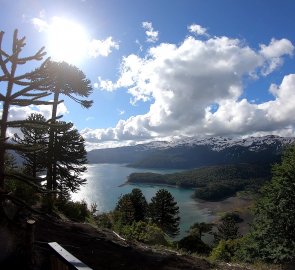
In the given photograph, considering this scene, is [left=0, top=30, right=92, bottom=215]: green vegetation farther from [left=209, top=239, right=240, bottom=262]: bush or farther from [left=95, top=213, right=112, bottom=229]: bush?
[left=209, top=239, right=240, bottom=262]: bush

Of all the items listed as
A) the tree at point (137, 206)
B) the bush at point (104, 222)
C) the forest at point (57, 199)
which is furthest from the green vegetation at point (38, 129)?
the tree at point (137, 206)

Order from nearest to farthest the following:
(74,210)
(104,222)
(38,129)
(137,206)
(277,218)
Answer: (38,129), (277,218), (74,210), (104,222), (137,206)

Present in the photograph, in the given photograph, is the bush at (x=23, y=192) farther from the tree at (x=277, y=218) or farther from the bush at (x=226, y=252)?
the tree at (x=277, y=218)

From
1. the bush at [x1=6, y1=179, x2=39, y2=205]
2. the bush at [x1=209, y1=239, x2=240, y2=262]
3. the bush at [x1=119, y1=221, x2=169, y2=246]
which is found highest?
the bush at [x1=6, y1=179, x2=39, y2=205]

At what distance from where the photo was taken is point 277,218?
22.8 m

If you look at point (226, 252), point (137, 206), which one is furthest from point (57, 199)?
point (137, 206)

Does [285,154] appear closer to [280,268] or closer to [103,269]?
[280,268]

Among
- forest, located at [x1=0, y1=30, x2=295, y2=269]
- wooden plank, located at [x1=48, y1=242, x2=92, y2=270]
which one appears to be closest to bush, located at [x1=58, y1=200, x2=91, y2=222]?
forest, located at [x1=0, y1=30, x2=295, y2=269]

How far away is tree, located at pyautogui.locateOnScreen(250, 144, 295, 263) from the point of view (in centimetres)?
2164

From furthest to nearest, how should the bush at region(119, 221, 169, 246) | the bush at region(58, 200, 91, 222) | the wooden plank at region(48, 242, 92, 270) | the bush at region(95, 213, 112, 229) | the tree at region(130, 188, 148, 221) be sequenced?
the tree at region(130, 188, 148, 221), the bush at region(95, 213, 112, 229), the bush at region(58, 200, 91, 222), the bush at region(119, 221, 169, 246), the wooden plank at region(48, 242, 92, 270)

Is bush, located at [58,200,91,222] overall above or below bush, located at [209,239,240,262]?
above

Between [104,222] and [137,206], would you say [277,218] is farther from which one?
[137,206]

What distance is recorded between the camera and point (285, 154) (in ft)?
82.1

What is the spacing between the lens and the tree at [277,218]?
21.6 metres
